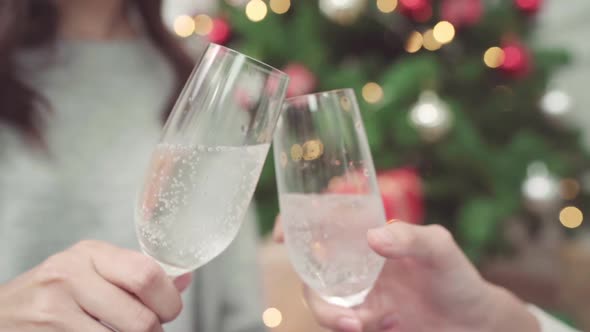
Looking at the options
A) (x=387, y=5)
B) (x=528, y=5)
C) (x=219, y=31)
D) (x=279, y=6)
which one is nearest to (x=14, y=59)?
(x=219, y=31)

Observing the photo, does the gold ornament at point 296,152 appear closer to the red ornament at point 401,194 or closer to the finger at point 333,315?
the finger at point 333,315

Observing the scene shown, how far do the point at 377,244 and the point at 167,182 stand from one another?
0.23 metres

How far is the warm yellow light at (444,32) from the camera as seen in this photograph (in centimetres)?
147

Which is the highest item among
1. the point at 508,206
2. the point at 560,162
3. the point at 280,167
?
the point at 280,167

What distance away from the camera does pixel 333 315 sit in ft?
2.14

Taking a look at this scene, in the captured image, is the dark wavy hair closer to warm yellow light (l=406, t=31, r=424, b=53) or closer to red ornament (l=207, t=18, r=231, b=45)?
red ornament (l=207, t=18, r=231, b=45)

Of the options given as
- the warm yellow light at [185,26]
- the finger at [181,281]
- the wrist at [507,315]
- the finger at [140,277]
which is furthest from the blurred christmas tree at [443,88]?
the finger at [140,277]

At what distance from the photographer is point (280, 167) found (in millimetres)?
615

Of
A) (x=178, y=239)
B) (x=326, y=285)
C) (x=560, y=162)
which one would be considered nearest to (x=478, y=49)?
(x=560, y=162)

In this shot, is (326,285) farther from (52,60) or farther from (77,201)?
(52,60)

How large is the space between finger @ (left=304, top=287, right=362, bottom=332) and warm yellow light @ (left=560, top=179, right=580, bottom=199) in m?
1.25

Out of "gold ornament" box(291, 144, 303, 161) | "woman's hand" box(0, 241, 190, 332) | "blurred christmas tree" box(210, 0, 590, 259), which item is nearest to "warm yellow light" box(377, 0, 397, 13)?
"blurred christmas tree" box(210, 0, 590, 259)

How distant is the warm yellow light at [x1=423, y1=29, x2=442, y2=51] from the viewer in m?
1.50

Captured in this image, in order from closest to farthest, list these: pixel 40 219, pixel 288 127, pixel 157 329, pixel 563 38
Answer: pixel 157 329
pixel 288 127
pixel 40 219
pixel 563 38
